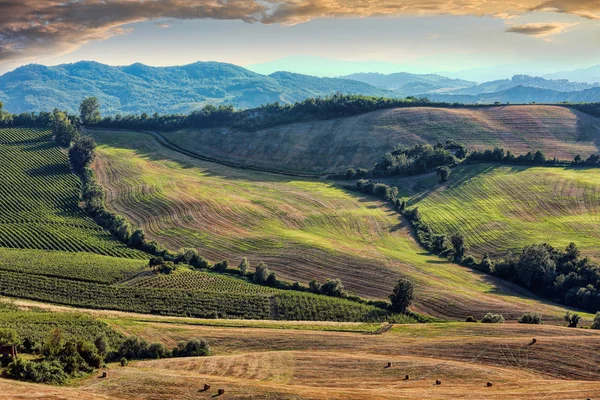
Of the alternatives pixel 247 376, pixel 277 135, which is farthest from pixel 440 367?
pixel 277 135

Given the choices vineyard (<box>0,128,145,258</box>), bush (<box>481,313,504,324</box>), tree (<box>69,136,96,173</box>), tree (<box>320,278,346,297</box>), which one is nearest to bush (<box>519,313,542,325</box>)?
bush (<box>481,313,504,324</box>)

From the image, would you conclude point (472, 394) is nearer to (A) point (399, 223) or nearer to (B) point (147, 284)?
(B) point (147, 284)

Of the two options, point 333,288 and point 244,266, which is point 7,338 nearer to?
point 244,266

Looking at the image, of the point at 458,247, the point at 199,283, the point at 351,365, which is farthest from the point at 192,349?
the point at 458,247

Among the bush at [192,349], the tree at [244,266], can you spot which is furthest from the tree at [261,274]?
the bush at [192,349]

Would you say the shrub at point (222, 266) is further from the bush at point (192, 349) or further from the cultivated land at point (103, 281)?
the bush at point (192, 349)

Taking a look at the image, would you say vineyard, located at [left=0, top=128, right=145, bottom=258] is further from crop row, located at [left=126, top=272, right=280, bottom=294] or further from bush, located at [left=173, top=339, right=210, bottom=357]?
bush, located at [left=173, top=339, right=210, bottom=357]

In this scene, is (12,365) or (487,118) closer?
(12,365)
